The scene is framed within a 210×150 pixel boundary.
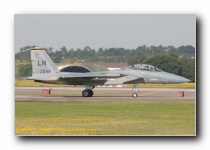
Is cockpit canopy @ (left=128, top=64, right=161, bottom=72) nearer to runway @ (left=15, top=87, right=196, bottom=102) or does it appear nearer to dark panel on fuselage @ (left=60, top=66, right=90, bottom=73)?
runway @ (left=15, top=87, right=196, bottom=102)

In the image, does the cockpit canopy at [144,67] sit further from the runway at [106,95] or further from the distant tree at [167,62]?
the runway at [106,95]

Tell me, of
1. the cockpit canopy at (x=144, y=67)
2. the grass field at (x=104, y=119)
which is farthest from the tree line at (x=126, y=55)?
the cockpit canopy at (x=144, y=67)

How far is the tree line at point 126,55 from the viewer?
53.0 ft

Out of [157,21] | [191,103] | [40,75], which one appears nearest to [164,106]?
[191,103]

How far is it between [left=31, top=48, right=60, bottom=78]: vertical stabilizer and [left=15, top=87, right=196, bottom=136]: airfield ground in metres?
0.72

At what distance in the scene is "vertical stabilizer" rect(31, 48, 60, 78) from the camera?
17134 mm

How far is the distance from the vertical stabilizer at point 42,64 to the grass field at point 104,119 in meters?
1.05

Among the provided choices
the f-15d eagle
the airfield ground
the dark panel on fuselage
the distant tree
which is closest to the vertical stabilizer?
the f-15d eagle

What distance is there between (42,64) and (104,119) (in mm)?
3568

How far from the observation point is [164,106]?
20266mm

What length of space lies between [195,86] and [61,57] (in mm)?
4284

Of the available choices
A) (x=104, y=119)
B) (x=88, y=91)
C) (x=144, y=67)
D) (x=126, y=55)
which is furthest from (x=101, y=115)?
(x=88, y=91)

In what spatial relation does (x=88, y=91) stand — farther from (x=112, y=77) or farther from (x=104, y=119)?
(x=104, y=119)
